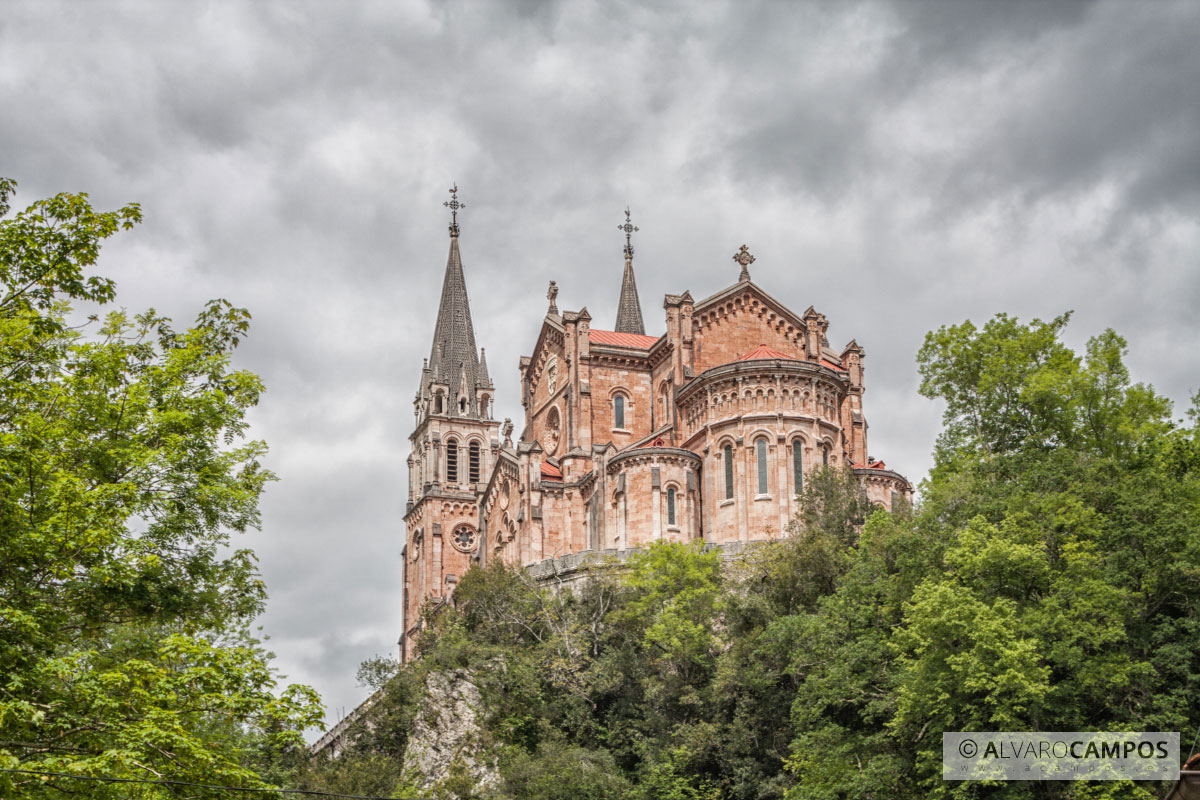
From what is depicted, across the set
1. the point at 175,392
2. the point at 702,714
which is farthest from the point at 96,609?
the point at 702,714

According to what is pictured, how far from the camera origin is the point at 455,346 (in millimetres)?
100250

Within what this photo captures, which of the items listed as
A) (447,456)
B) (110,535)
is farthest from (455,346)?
(110,535)

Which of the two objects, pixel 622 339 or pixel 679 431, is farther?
pixel 622 339

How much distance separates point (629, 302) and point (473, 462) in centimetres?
1624

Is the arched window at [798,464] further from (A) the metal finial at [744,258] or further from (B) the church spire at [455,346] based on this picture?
(B) the church spire at [455,346]

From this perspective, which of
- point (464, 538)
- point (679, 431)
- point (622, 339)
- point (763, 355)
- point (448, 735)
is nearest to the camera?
point (448, 735)

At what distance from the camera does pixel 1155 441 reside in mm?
38219

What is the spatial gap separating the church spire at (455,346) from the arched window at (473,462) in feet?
8.70

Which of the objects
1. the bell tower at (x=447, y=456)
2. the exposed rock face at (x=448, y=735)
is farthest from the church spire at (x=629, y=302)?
the exposed rock face at (x=448, y=735)

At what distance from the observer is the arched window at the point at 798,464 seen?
5517 cm

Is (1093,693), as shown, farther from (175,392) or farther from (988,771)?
(175,392)

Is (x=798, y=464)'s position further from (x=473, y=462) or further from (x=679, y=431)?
(x=473, y=462)

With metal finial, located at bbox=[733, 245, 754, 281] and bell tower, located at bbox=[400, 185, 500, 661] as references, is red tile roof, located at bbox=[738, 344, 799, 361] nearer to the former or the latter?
metal finial, located at bbox=[733, 245, 754, 281]

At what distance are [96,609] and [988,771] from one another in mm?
20583
